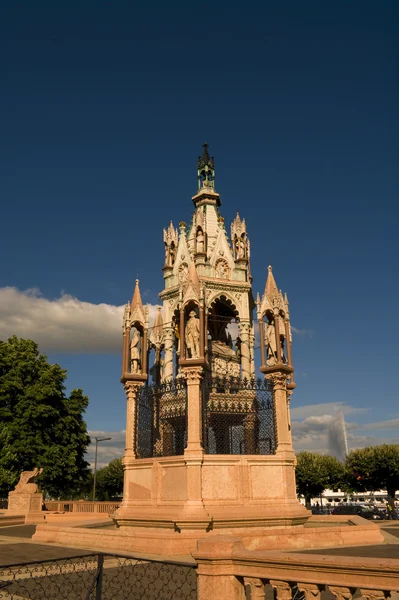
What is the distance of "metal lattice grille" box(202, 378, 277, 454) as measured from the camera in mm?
17125

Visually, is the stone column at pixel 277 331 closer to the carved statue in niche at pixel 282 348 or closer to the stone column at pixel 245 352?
the carved statue in niche at pixel 282 348

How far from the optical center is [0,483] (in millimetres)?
33125

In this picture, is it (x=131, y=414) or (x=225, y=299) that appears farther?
(x=225, y=299)

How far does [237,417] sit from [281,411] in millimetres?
1490

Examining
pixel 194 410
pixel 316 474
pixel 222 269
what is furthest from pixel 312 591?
pixel 316 474

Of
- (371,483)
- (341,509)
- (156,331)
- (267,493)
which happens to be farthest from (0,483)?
(371,483)

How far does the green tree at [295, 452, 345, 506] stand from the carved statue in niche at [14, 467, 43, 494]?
3159cm

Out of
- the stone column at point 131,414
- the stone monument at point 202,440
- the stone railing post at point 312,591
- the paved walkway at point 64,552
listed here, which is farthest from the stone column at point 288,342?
the stone railing post at point 312,591

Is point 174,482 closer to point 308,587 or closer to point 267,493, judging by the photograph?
point 267,493

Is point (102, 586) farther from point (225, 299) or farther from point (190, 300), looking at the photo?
point (225, 299)

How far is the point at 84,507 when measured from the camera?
33219mm

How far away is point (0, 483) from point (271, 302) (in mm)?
23603

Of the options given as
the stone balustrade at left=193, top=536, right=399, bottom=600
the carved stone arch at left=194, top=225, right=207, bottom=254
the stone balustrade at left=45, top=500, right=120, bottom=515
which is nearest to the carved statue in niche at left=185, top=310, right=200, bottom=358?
the stone balustrade at left=193, top=536, right=399, bottom=600

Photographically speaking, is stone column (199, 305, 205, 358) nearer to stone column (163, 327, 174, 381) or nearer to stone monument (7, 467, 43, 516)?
stone column (163, 327, 174, 381)
